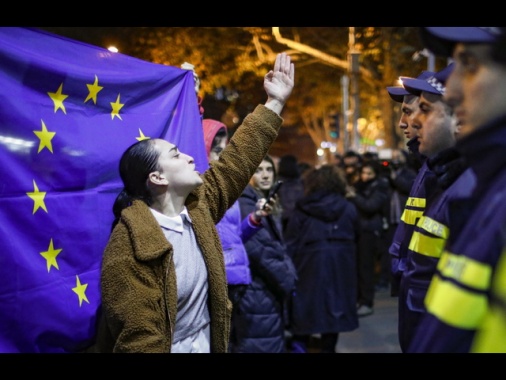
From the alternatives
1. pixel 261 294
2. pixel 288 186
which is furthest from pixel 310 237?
pixel 288 186

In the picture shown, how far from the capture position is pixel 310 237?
7.77 meters

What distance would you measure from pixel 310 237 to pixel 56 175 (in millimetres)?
4521

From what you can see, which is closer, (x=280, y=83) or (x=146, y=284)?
(x=146, y=284)

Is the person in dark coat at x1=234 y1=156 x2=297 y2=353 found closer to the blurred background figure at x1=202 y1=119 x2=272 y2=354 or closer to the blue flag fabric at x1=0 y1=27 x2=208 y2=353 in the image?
the blurred background figure at x1=202 y1=119 x2=272 y2=354

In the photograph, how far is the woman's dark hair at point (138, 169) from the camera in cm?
332

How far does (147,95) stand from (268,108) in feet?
3.04

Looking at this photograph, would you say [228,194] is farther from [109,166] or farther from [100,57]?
[100,57]

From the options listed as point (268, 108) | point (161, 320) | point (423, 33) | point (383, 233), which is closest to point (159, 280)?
point (161, 320)

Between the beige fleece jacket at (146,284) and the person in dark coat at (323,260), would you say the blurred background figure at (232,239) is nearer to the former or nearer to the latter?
the beige fleece jacket at (146,284)

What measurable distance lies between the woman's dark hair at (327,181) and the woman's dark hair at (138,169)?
4576 mm

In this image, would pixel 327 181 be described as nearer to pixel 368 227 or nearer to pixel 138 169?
pixel 368 227

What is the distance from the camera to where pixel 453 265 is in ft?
5.04

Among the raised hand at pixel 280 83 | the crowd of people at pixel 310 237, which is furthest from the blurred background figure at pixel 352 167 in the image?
the raised hand at pixel 280 83

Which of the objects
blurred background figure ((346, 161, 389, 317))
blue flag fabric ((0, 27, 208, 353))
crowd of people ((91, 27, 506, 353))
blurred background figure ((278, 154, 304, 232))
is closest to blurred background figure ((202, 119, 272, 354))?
crowd of people ((91, 27, 506, 353))
